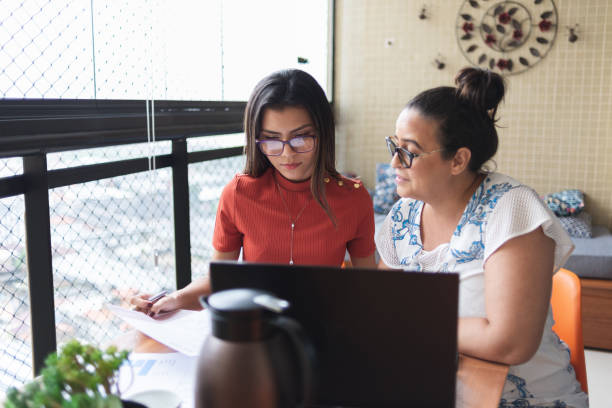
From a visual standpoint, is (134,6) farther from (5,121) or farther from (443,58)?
(443,58)

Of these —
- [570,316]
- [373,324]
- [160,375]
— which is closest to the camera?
[373,324]

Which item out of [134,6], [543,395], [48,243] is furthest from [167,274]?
[543,395]

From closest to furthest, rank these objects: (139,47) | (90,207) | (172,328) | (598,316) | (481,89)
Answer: (172,328), (481,89), (90,207), (139,47), (598,316)

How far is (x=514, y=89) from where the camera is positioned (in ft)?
13.3

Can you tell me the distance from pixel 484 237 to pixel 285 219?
1.88 ft

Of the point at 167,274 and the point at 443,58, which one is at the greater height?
the point at 443,58

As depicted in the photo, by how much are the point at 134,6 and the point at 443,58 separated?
2.81 metres

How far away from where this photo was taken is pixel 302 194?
1.56 m

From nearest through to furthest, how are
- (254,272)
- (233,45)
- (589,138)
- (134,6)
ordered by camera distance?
(254,272) → (134,6) → (233,45) → (589,138)

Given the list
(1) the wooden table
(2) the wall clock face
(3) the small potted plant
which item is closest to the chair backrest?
(1) the wooden table

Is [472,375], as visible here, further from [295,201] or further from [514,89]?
[514,89]

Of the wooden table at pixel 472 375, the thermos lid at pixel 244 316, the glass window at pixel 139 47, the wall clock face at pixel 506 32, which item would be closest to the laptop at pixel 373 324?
the thermos lid at pixel 244 316

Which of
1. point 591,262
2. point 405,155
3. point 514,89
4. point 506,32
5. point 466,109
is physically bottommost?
point 591,262

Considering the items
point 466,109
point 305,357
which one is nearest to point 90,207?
point 466,109
